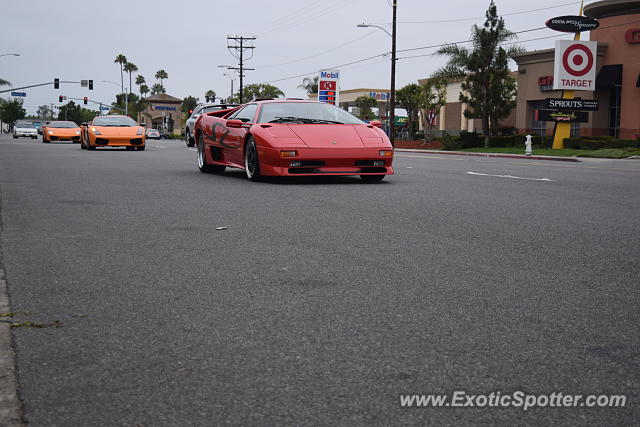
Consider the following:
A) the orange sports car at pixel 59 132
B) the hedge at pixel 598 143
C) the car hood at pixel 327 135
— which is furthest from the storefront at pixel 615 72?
the car hood at pixel 327 135

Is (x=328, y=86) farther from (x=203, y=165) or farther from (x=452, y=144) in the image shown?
(x=203, y=165)

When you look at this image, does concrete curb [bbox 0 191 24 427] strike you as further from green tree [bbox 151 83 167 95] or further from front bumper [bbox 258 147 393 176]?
green tree [bbox 151 83 167 95]

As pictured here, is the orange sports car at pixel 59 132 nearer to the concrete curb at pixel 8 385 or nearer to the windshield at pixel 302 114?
the windshield at pixel 302 114

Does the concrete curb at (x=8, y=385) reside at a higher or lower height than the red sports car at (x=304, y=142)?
lower

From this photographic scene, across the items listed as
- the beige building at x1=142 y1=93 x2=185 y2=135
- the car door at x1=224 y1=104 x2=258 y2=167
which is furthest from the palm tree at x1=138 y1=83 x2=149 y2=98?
Result: the car door at x1=224 y1=104 x2=258 y2=167

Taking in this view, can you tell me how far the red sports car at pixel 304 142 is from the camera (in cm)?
1160

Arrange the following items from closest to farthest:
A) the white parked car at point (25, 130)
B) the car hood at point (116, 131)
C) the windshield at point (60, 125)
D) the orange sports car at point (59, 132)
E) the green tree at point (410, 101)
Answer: the car hood at point (116, 131)
the orange sports car at point (59, 132)
the windshield at point (60, 125)
the white parked car at point (25, 130)
the green tree at point (410, 101)

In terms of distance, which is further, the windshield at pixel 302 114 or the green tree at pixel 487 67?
the green tree at pixel 487 67

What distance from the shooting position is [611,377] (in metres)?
2.92

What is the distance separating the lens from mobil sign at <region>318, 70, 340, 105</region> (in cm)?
5306

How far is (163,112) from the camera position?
148m

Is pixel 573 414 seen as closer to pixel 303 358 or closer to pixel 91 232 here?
pixel 303 358

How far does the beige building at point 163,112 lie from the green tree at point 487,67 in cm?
10288

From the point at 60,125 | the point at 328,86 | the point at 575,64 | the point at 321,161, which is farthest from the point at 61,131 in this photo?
the point at 321,161
